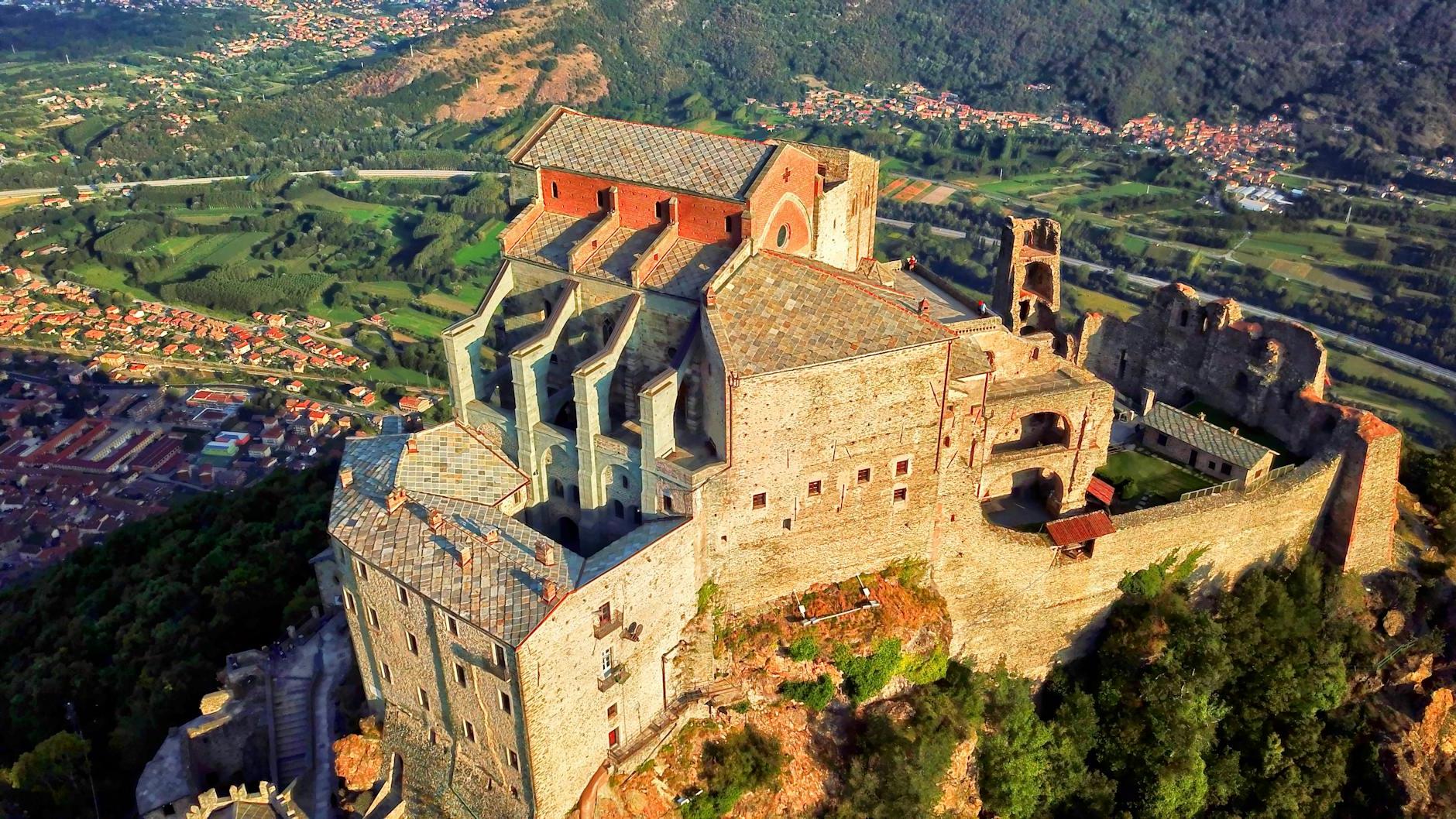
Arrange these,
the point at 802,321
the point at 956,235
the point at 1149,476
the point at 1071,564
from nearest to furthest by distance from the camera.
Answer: the point at 802,321
the point at 1071,564
the point at 1149,476
the point at 956,235

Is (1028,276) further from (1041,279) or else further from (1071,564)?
(1071,564)

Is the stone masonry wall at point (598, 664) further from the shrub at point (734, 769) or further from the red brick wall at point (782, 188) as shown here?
the red brick wall at point (782, 188)

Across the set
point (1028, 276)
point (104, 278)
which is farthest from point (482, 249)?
point (1028, 276)

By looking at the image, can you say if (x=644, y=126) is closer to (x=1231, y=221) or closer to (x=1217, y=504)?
(x=1217, y=504)

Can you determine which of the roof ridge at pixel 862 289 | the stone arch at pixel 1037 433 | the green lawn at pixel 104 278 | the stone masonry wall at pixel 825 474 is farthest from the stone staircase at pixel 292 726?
the green lawn at pixel 104 278

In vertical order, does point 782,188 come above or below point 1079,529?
above

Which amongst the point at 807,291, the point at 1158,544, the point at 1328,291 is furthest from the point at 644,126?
the point at 1328,291
